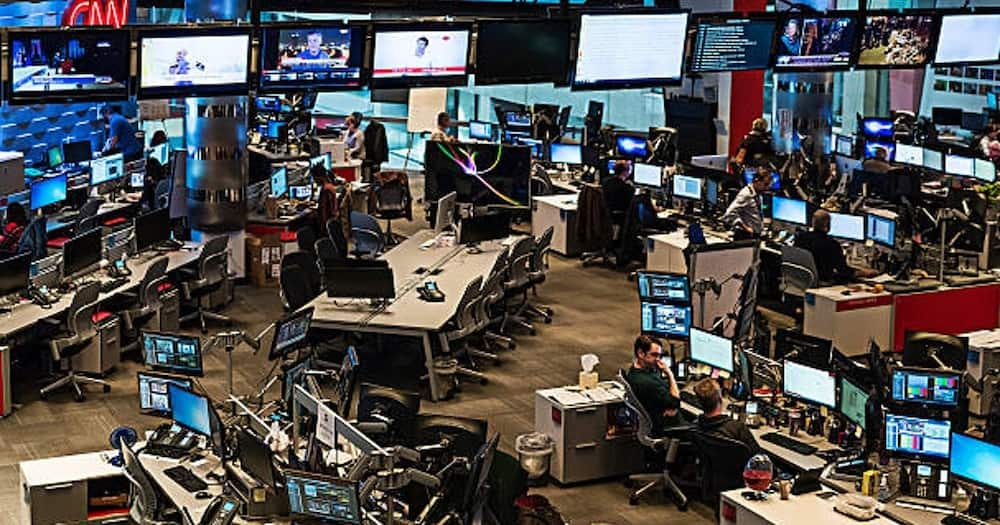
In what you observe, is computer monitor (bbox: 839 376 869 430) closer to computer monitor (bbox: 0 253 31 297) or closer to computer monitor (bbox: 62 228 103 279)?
computer monitor (bbox: 0 253 31 297)

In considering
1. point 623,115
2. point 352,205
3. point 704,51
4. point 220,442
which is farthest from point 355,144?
point 220,442

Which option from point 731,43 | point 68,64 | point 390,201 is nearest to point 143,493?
point 68,64

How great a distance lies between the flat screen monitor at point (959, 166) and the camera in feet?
71.3

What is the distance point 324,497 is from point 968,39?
8.83 m

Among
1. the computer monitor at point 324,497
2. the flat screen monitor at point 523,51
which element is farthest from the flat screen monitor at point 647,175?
the computer monitor at point 324,497

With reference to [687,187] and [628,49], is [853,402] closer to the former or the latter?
[628,49]

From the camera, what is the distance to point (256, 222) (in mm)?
19047

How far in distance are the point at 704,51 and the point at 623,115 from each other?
697 inches

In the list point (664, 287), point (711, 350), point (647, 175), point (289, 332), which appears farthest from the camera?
point (647, 175)

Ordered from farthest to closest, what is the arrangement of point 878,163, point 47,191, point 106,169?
point 878,163
point 106,169
point 47,191

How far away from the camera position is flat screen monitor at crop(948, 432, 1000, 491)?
984 centimetres

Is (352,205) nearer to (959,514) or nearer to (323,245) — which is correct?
(323,245)

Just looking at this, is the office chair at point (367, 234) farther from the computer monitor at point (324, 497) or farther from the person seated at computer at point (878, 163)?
the computer monitor at point (324, 497)

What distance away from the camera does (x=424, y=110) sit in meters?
28.6
